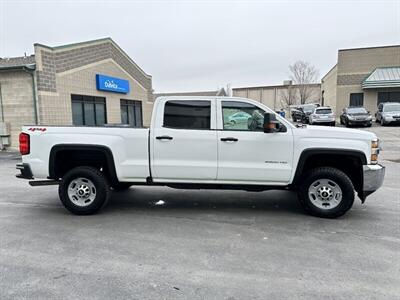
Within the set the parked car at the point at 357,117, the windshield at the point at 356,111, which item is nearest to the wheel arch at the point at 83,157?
the parked car at the point at 357,117

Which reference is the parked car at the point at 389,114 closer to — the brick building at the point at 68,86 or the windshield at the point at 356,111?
the windshield at the point at 356,111

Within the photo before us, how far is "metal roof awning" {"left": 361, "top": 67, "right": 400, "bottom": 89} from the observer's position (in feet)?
94.9

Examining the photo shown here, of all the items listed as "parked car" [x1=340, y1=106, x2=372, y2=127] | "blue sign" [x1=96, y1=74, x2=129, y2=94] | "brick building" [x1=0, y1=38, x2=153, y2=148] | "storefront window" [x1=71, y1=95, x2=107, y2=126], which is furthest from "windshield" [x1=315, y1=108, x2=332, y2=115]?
"storefront window" [x1=71, y1=95, x2=107, y2=126]

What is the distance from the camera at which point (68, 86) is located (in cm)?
1548

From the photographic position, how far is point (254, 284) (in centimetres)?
308

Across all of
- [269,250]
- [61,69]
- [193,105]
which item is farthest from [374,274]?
[61,69]

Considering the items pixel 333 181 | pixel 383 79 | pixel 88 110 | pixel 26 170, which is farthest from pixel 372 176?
pixel 383 79

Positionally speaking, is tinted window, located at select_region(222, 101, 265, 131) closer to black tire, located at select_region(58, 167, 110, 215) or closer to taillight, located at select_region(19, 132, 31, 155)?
black tire, located at select_region(58, 167, 110, 215)

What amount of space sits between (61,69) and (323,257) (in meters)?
15.1

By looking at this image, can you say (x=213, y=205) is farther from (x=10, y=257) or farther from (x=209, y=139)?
(x=10, y=257)

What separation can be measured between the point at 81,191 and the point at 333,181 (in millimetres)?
4211

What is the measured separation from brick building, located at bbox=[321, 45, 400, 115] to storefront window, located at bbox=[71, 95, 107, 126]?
2429 cm

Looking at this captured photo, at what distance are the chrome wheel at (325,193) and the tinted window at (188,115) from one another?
202 cm

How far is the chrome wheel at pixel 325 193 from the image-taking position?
493 centimetres
